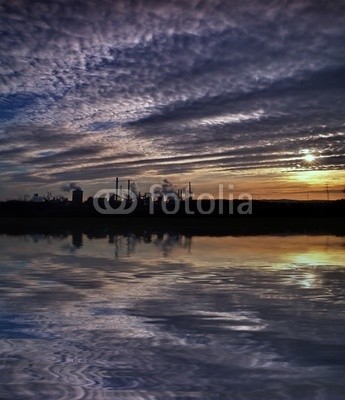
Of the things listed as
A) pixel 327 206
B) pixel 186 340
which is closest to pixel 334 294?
pixel 186 340

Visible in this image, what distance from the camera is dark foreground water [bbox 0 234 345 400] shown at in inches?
204

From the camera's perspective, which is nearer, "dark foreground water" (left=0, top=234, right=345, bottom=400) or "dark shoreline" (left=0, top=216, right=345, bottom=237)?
"dark foreground water" (left=0, top=234, right=345, bottom=400)

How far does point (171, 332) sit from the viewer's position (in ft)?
23.8

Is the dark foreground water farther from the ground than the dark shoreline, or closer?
closer

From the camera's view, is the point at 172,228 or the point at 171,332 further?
the point at 172,228

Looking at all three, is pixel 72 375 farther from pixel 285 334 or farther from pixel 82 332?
pixel 285 334

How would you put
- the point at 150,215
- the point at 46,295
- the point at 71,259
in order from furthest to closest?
1. the point at 150,215
2. the point at 71,259
3. the point at 46,295

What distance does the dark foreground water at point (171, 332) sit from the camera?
518cm

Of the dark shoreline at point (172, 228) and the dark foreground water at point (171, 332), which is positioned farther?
the dark shoreline at point (172, 228)

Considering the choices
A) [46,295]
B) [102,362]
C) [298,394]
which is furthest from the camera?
[46,295]

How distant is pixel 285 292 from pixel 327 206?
220 feet

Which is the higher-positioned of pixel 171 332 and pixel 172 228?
pixel 172 228

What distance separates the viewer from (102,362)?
587 centimetres

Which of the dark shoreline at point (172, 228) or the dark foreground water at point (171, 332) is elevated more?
the dark shoreline at point (172, 228)
